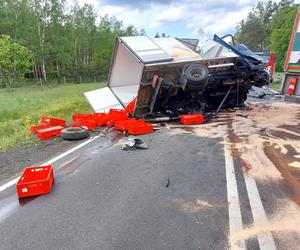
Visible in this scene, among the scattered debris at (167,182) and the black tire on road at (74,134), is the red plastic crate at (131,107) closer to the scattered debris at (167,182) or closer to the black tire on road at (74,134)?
the black tire on road at (74,134)

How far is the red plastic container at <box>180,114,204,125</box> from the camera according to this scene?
791 centimetres

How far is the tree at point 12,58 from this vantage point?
87.5 feet

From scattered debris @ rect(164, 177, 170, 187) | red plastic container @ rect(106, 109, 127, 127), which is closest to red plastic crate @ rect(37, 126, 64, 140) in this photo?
red plastic container @ rect(106, 109, 127, 127)

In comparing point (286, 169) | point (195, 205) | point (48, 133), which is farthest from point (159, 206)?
point (48, 133)

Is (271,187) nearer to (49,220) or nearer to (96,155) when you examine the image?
(49,220)

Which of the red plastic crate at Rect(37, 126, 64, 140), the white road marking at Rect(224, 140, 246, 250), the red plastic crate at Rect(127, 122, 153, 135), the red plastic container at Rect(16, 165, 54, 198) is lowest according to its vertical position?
the red plastic crate at Rect(37, 126, 64, 140)

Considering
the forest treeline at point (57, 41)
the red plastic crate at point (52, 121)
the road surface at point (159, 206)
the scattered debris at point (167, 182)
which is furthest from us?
the forest treeline at point (57, 41)

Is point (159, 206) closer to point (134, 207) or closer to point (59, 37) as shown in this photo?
point (134, 207)

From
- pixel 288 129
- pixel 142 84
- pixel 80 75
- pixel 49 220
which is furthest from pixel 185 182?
pixel 80 75

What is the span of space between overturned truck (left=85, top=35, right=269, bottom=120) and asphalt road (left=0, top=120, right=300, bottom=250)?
3494mm

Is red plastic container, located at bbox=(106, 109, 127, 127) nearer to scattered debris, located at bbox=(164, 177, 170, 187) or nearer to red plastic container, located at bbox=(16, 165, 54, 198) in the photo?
red plastic container, located at bbox=(16, 165, 54, 198)

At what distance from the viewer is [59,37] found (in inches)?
1411

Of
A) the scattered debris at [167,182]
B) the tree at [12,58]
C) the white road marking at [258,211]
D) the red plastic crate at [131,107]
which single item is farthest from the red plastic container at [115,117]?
the tree at [12,58]

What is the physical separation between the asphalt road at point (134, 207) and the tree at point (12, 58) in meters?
26.1
